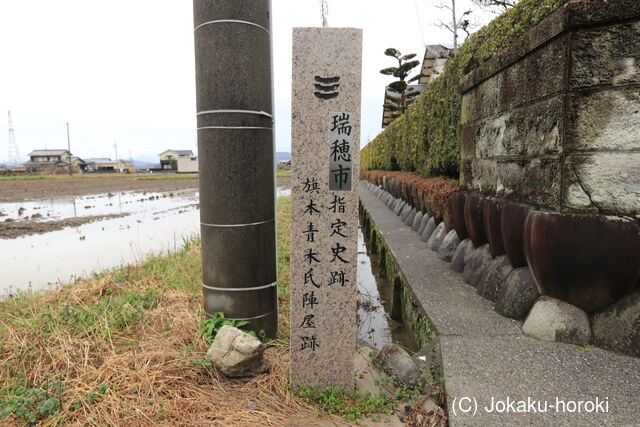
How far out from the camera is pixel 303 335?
2.47 metres

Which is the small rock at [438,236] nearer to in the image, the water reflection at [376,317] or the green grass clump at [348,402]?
the water reflection at [376,317]

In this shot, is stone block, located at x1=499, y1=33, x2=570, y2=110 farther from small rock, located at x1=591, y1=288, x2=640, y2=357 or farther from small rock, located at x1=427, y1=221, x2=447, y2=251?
small rock, located at x1=427, y1=221, x2=447, y2=251

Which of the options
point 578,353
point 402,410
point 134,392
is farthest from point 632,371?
point 134,392

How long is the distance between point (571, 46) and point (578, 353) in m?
1.98

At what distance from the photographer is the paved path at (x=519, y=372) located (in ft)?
6.21

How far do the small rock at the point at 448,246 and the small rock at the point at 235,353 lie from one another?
2.82 m

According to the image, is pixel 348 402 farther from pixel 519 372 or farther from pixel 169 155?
pixel 169 155

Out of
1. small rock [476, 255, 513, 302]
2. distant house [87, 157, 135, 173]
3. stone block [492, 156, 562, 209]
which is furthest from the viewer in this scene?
distant house [87, 157, 135, 173]

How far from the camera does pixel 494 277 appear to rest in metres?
3.27

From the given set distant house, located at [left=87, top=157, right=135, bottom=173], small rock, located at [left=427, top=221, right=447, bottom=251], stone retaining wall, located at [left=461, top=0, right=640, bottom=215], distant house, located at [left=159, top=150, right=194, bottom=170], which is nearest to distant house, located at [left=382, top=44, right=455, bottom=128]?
small rock, located at [left=427, top=221, right=447, bottom=251]

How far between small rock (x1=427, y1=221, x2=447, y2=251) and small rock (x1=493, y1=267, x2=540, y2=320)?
1.93 m

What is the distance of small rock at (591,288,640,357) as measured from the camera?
2.28m

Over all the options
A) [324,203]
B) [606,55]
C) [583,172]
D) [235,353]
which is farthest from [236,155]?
[606,55]

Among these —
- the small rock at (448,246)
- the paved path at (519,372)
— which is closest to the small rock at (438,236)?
the small rock at (448,246)
